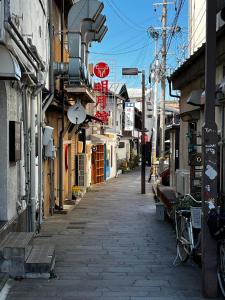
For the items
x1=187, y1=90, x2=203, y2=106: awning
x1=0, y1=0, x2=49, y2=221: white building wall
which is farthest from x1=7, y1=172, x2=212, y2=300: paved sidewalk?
x1=187, y1=90, x2=203, y2=106: awning

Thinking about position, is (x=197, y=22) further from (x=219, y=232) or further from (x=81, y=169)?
(x=219, y=232)

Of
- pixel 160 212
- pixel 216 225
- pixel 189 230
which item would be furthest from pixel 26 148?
pixel 160 212

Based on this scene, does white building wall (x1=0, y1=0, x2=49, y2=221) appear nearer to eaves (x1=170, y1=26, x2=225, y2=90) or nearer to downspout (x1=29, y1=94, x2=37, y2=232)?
downspout (x1=29, y1=94, x2=37, y2=232)

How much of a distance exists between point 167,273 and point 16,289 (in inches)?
103

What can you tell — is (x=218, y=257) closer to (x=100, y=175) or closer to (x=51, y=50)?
(x=51, y=50)

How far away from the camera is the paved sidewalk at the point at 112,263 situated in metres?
7.04

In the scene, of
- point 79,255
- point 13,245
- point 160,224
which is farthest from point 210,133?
point 160,224

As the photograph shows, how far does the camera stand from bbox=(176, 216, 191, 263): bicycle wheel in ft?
28.4

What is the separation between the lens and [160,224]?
49.4 ft

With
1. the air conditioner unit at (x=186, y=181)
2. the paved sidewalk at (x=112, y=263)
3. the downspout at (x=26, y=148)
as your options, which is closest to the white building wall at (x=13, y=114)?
the downspout at (x=26, y=148)

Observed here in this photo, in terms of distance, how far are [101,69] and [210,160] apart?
2469 cm

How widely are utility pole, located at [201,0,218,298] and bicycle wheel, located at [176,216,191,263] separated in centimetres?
178

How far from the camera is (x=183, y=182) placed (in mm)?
14555

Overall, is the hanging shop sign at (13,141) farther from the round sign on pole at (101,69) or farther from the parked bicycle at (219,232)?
the round sign on pole at (101,69)
